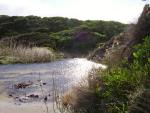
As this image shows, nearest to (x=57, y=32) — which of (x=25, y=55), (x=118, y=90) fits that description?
(x=25, y=55)

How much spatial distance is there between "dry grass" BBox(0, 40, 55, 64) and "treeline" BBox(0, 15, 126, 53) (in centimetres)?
850

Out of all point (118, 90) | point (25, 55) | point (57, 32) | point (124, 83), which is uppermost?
point (124, 83)

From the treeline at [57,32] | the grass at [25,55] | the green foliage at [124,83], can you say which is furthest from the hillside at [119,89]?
the treeline at [57,32]

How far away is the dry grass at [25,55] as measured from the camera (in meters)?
37.4

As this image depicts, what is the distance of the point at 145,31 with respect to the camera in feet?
40.2

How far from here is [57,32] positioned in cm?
7444

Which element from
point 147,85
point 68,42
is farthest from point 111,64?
point 68,42

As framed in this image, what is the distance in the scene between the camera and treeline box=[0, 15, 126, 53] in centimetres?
5927

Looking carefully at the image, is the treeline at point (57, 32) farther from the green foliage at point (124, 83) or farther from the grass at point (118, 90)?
the green foliage at point (124, 83)

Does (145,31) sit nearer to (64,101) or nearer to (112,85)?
(64,101)

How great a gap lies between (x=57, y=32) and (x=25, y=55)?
121ft

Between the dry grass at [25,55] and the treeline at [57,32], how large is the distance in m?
8.50

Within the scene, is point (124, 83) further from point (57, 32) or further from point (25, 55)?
point (57, 32)

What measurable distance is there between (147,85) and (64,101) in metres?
4.51
